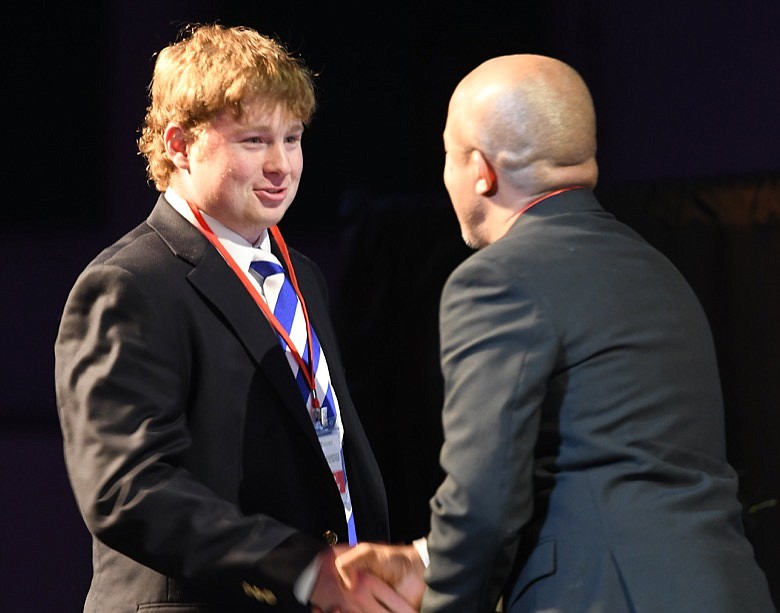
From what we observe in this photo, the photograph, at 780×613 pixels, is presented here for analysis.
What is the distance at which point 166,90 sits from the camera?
7.92ft

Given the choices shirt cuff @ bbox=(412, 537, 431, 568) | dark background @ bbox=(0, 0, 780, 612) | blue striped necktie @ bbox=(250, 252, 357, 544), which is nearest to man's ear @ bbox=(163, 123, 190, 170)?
blue striped necktie @ bbox=(250, 252, 357, 544)

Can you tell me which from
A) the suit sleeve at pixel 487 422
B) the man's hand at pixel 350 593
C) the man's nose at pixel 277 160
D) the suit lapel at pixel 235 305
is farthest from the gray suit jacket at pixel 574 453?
the man's nose at pixel 277 160

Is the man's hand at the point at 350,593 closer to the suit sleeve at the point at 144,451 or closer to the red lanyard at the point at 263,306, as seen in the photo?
the suit sleeve at the point at 144,451

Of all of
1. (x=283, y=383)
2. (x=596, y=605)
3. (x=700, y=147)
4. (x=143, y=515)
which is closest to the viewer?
(x=596, y=605)

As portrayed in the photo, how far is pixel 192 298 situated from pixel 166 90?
45cm

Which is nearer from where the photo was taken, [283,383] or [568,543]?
[568,543]

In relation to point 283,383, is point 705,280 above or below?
below

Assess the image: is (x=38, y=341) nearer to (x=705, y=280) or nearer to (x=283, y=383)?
(x=705, y=280)

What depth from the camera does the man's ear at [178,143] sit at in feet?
7.76

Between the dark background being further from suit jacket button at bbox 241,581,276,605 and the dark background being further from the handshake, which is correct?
suit jacket button at bbox 241,581,276,605

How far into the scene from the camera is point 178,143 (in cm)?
237

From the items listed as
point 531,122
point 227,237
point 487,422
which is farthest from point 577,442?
point 227,237

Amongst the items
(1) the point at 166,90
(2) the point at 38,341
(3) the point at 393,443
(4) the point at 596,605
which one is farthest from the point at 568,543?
(2) the point at 38,341

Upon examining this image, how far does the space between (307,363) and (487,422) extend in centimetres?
56
